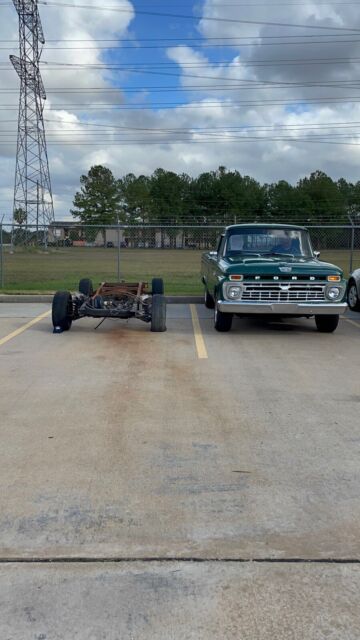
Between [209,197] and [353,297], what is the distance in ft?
264

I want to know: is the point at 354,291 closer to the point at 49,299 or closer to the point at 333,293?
the point at 333,293

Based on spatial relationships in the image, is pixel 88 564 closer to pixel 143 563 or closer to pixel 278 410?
pixel 143 563

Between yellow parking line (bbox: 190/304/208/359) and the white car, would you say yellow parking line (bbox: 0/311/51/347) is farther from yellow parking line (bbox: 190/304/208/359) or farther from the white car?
the white car

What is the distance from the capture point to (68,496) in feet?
12.0

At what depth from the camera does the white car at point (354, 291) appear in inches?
474

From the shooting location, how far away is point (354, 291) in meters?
12.3

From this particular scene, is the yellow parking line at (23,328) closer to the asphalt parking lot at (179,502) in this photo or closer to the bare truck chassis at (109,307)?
the bare truck chassis at (109,307)

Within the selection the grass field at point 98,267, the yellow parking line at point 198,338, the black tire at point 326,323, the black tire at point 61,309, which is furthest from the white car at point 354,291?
the black tire at point 61,309

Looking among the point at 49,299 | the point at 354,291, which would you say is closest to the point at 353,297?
the point at 354,291

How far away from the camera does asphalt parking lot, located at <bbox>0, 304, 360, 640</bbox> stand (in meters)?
2.58

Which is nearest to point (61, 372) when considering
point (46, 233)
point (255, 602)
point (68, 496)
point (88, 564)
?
point (68, 496)

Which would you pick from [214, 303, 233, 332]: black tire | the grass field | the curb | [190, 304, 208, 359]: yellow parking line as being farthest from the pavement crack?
the grass field

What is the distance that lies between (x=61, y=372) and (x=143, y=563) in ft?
13.7

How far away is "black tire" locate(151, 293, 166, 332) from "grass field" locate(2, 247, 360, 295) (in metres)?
6.34
